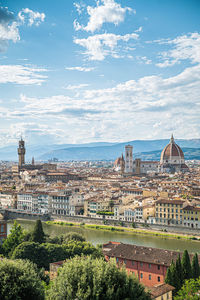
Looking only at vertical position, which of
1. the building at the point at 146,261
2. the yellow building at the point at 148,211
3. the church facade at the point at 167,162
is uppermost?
the church facade at the point at 167,162

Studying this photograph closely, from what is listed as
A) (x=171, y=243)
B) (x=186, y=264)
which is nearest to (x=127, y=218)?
(x=171, y=243)

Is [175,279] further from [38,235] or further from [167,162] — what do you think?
[167,162]

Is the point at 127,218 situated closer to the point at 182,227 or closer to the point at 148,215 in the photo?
the point at 148,215

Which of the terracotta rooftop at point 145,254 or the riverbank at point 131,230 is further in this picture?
the riverbank at point 131,230

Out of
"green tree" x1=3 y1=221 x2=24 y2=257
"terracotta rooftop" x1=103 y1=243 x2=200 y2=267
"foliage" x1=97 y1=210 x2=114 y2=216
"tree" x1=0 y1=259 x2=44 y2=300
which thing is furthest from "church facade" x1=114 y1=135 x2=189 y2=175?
"tree" x1=0 y1=259 x2=44 y2=300

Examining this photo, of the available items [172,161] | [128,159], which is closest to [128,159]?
[128,159]

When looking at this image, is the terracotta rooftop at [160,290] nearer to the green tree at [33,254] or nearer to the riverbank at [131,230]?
the green tree at [33,254]

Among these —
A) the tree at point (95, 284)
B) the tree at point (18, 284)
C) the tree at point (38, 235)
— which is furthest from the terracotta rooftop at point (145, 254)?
the tree at point (18, 284)
